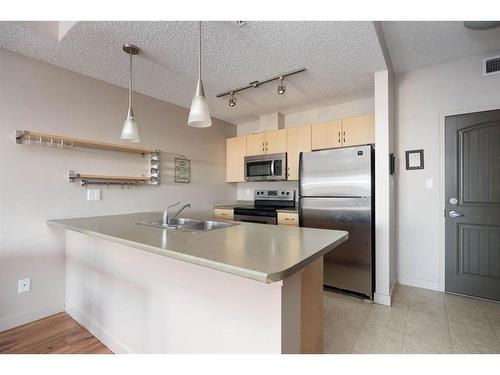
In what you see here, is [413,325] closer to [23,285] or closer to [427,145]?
[427,145]

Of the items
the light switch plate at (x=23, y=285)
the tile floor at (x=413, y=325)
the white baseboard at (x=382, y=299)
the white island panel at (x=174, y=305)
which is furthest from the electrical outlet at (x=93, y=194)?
the white baseboard at (x=382, y=299)

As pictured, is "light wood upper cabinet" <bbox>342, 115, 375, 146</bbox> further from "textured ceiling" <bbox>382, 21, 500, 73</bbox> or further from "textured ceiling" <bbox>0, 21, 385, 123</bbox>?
"textured ceiling" <bbox>382, 21, 500, 73</bbox>

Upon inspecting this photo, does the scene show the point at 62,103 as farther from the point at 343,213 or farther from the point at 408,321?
the point at 408,321

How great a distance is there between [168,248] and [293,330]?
664 millimetres

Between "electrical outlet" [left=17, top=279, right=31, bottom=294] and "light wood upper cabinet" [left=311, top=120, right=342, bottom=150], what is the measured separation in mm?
3214

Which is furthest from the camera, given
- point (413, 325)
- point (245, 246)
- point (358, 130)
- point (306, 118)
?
point (306, 118)

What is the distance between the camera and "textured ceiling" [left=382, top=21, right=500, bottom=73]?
1970 mm

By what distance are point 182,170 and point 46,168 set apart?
1479mm

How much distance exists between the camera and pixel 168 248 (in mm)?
1119

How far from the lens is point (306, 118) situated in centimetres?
365

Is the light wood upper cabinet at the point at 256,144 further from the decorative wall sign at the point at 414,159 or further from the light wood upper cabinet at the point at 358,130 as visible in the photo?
the decorative wall sign at the point at 414,159

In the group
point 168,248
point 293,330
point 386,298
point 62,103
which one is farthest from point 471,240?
point 62,103

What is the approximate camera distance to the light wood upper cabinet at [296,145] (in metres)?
3.25

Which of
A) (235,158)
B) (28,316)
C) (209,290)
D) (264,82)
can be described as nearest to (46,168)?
(28,316)
